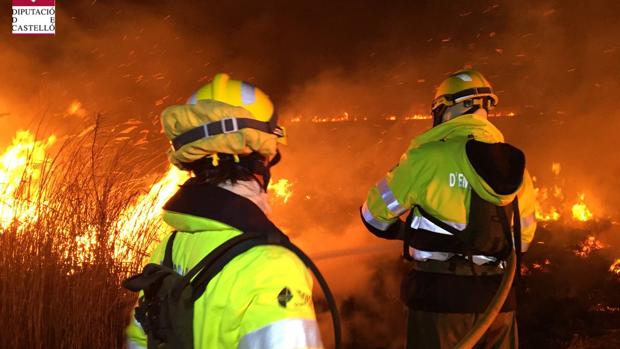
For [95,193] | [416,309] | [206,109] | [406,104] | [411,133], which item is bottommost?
[416,309]

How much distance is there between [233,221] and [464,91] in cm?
218

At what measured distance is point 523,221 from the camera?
128 inches

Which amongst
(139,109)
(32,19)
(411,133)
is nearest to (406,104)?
(411,133)

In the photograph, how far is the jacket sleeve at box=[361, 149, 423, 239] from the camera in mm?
3002

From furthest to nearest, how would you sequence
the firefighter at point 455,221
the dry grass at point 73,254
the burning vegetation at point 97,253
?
the burning vegetation at point 97,253
the dry grass at point 73,254
the firefighter at point 455,221

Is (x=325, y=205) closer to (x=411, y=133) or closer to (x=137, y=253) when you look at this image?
(x=411, y=133)

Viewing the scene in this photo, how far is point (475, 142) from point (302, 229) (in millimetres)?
6468

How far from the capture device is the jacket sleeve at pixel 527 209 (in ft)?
10.5

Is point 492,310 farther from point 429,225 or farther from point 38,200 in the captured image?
point 38,200

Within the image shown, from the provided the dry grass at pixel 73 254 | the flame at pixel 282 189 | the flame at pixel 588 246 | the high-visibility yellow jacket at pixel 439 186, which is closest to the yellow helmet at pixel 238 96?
the high-visibility yellow jacket at pixel 439 186

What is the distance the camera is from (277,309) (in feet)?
4.30

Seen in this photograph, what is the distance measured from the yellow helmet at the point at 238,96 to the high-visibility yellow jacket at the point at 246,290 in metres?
0.27

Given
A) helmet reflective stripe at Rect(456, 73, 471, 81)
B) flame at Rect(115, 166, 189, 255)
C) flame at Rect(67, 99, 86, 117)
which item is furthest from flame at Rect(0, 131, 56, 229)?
flame at Rect(67, 99, 86, 117)

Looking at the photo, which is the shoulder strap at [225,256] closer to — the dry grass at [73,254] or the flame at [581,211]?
the dry grass at [73,254]
